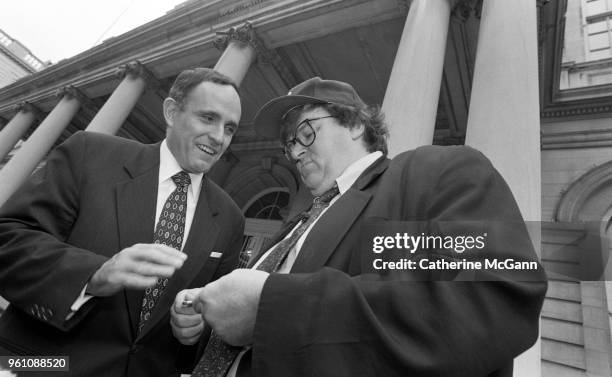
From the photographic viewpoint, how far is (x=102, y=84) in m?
9.70

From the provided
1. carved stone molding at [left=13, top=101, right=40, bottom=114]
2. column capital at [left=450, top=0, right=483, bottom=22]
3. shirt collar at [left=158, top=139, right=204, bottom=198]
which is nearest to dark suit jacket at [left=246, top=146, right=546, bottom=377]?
shirt collar at [left=158, top=139, right=204, bottom=198]

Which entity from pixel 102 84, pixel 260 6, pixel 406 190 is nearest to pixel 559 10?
pixel 260 6

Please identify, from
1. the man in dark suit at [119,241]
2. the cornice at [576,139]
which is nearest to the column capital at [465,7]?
the cornice at [576,139]

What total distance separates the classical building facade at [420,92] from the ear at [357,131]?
917 mm

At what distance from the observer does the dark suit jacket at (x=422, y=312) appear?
61cm

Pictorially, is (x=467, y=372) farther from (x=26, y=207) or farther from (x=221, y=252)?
(x=26, y=207)

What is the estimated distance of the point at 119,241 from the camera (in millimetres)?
1383

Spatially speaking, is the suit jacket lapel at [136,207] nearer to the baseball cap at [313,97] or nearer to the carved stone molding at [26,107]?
the baseball cap at [313,97]

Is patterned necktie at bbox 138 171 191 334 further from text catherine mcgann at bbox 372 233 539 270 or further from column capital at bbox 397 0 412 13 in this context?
column capital at bbox 397 0 412 13

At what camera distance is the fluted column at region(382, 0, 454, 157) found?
3100 millimetres

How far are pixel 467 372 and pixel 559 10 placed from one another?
22.8 feet

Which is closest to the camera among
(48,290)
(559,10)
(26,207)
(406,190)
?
(406,190)

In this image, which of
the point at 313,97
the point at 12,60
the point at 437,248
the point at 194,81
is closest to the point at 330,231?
the point at 437,248

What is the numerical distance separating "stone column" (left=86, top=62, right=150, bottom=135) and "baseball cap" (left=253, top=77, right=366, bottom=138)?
22.9 ft
